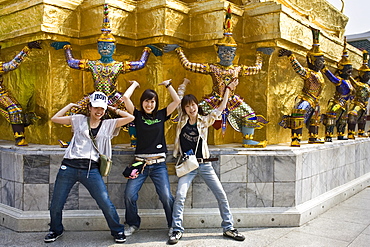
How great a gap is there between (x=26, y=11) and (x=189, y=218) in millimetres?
3824

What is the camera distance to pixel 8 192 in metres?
4.99

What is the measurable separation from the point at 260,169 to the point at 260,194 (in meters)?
0.34

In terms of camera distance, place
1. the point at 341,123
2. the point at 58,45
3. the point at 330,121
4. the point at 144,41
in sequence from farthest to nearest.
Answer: the point at 341,123 < the point at 330,121 < the point at 144,41 < the point at 58,45

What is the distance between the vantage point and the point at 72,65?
503cm

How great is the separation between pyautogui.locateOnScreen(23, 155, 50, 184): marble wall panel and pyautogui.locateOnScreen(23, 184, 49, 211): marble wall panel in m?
0.06

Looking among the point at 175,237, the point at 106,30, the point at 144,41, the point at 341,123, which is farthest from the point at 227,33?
the point at 341,123

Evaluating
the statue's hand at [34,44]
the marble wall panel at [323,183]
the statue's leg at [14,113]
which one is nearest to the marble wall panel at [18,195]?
the statue's leg at [14,113]

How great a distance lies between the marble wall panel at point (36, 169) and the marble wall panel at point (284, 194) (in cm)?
301

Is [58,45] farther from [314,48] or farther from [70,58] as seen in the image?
[314,48]

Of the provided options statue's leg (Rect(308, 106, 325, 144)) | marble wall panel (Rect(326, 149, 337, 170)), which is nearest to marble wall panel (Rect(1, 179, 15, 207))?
statue's leg (Rect(308, 106, 325, 144))

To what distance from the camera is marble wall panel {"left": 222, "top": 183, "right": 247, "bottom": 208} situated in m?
5.00

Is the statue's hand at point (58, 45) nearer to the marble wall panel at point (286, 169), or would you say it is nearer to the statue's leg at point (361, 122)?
the marble wall panel at point (286, 169)

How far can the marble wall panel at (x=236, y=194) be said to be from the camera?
5.00 m

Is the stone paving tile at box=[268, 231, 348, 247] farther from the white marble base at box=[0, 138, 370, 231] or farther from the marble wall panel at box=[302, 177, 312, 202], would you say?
the marble wall panel at box=[302, 177, 312, 202]
